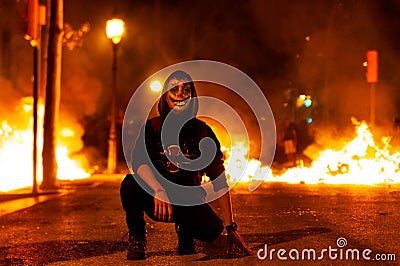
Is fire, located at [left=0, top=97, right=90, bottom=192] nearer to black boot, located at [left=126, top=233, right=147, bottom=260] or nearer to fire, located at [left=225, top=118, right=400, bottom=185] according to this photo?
fire, located at [left=225, top=118, right=400, bottom=185]

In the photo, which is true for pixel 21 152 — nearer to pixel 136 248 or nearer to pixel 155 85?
pixel 136 248

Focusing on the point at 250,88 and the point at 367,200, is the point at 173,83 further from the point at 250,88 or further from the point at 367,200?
the point at 250,88

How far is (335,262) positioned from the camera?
18.9 ft

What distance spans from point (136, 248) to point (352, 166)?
41.2 feet

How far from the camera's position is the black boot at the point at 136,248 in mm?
5945

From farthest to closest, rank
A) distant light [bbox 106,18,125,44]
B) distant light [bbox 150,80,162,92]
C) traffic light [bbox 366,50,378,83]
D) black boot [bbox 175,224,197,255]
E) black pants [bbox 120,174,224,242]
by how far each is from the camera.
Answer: distant light [bbox 150,80,162,92], distant light [bbox 106,18,125,44], traffic light [bbox 366,50,378,83], black boot [bbox 175,224,197,255], black pants [bbox 120,174,224,242]

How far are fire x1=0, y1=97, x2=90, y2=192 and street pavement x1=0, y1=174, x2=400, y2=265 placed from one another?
432 cm

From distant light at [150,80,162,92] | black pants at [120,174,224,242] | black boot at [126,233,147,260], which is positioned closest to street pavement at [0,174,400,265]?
black boot at [126,233,147,260]

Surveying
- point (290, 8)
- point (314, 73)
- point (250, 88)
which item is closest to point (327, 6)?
point (290, 8)

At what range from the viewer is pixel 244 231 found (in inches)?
302

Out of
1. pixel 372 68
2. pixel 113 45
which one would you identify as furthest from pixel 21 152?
pixel 372 68

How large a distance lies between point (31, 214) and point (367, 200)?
5.12 meters

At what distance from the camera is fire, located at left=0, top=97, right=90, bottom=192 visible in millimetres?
17234

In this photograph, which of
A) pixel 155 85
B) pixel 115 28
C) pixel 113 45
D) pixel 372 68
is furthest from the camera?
pixel 155 85
